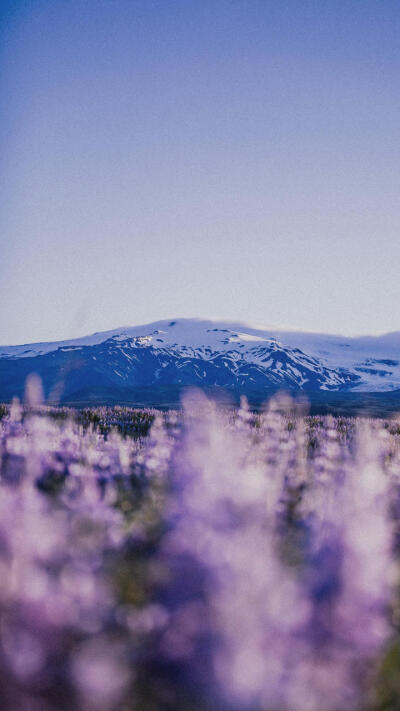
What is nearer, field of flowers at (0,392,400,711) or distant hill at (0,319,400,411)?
field of flowers at (0,392,400,711)

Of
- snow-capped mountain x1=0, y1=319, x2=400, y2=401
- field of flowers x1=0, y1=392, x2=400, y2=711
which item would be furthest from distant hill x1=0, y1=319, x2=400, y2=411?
field of flowers x1=0, y1=392, x2=400, y2=711

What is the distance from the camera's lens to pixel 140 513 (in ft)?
16.5

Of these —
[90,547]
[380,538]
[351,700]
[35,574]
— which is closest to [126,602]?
[90,547]

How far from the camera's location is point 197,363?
336ft

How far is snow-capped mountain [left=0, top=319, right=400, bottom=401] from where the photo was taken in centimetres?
8988

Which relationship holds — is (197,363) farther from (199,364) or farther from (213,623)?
(213,623)

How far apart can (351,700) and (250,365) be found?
9855cm

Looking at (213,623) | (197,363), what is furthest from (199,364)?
(213,623)

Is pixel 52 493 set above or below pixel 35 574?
below

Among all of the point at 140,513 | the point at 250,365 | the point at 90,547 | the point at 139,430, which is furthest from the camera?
the point at 250,365

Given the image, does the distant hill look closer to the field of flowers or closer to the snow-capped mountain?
the snow-capped mountain

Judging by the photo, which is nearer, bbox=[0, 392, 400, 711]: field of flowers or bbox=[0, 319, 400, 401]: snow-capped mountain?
bbox=[0, 392, 400, 711]: field of flowers

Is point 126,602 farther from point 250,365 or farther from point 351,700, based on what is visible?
point 250,365

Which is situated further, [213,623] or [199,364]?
[199,364]
